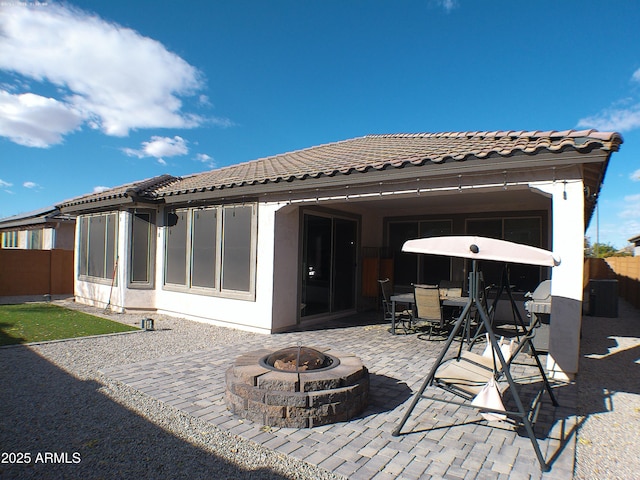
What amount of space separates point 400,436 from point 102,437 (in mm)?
2755

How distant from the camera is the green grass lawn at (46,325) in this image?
7.29 m

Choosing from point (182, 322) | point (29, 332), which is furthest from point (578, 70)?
point (29, 332)

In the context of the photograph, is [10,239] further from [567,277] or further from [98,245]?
[567,277]

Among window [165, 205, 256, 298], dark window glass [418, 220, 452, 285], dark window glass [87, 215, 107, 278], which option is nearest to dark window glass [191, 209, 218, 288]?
window [165, 205, 256, 298]

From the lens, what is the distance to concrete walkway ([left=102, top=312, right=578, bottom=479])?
2938 millimetres

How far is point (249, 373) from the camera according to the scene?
12.7 feet

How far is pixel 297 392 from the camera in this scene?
11.9ft

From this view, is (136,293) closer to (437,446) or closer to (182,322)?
(182,322)

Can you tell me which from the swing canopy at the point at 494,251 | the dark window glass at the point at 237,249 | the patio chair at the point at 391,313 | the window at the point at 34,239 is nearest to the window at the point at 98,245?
the dark window glass at the point at 237,249

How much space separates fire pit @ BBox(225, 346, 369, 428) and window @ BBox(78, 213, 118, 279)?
8.67 m

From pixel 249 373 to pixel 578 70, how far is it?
12516mm

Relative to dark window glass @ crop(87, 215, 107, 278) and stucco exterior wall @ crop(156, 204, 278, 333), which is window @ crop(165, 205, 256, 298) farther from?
dark window glass @ crop(87, 215, 107, 278)

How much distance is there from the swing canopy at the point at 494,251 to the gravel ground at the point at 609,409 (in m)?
1.72

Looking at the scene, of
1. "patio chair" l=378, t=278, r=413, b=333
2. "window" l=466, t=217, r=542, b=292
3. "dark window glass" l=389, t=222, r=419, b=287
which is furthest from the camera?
"dark window glass" l=389, t=222, r=419, b=287
